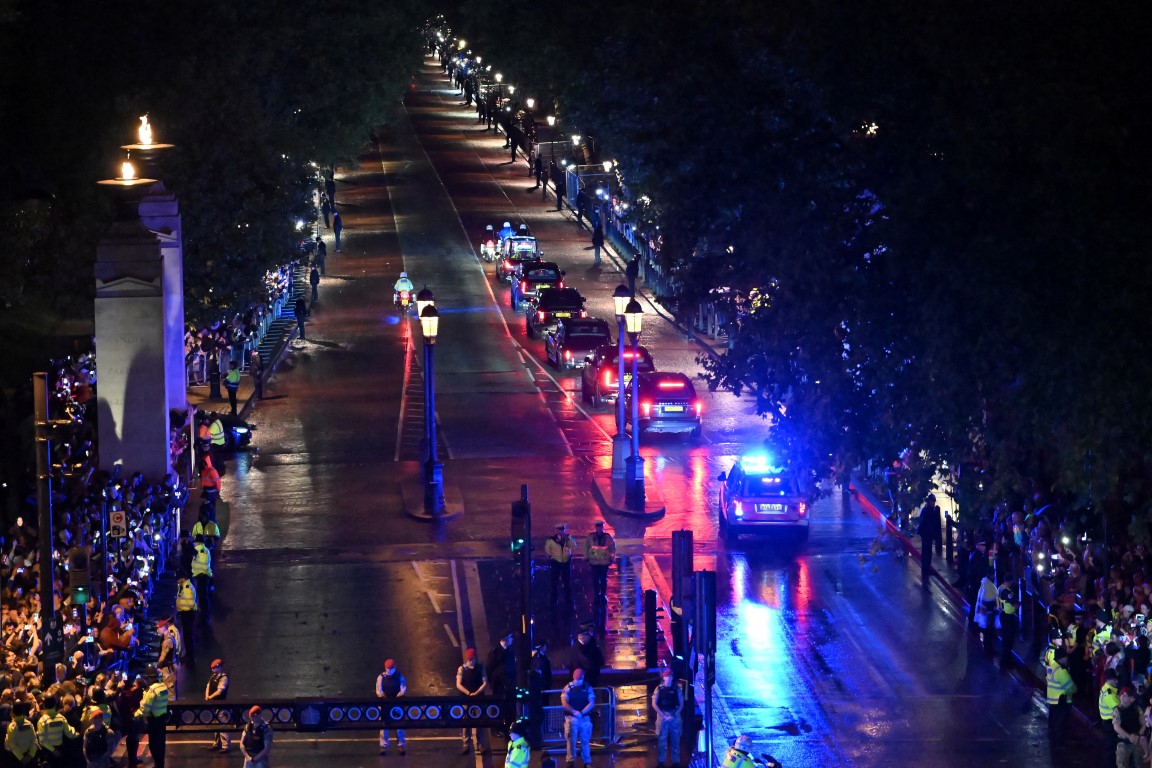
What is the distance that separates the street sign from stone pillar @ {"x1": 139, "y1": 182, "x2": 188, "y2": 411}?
7.76m

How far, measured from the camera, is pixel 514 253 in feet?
215

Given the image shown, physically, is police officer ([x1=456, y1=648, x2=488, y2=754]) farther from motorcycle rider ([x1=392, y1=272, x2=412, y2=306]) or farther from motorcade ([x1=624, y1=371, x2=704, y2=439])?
motorcycle rider ([x1=392, y1=272, x2=412, y2=306])

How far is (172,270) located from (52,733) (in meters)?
16.4

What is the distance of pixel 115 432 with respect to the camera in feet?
98.8

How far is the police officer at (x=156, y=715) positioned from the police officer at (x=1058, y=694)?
1059 centimetres

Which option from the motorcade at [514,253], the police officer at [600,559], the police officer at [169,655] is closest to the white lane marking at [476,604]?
the police officer at [600,559]

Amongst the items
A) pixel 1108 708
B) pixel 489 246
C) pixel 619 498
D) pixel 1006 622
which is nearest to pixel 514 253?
pixel 489 246

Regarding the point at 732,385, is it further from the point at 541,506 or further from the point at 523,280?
the point at 523,280

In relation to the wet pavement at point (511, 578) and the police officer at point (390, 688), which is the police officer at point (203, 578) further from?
the police officer at point (390, 688)

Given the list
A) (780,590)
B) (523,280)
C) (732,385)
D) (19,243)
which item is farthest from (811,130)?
(523,280)

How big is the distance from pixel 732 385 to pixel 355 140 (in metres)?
49.3

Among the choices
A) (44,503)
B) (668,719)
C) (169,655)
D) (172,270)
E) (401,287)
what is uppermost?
(401,287)

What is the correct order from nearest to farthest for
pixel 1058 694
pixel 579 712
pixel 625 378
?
1. pixel 579 712
2. pixel 1058 694
3. pixel 625 378

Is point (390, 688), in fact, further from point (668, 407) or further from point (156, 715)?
point (668, 407)
